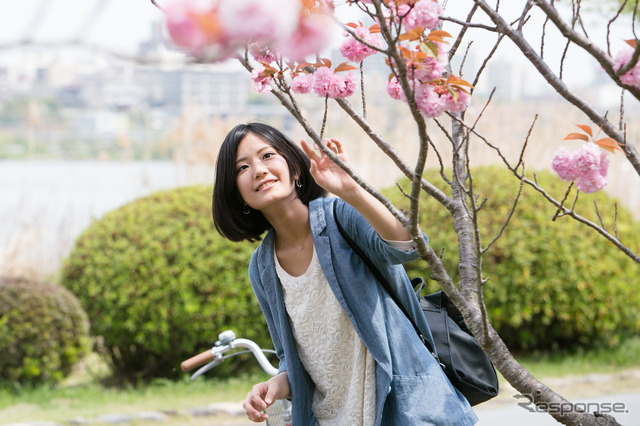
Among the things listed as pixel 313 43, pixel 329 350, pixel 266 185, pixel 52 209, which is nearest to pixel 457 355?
pixel 329 350

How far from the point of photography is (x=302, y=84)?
1.44 metres

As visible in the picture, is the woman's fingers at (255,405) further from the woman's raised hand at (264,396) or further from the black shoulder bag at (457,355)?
the black shoulder bag at (457,355)

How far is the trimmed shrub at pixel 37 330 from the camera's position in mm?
4406

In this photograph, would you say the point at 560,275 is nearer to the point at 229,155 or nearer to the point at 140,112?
the point at 229,155

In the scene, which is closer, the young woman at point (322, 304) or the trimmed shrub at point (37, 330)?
the young woman at point (322, 304)

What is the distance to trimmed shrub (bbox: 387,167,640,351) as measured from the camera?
4547 mm

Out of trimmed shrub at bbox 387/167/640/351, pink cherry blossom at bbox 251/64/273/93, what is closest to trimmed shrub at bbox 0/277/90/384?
trimmed shrub at bbox 387/167/640/351

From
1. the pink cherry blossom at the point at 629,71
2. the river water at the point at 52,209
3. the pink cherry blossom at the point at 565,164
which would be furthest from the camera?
the river water at the point at 52,209

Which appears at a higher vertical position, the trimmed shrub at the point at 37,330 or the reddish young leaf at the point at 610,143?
the reddish young leaf at the point at 610,143

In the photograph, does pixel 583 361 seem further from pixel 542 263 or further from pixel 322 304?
pixel 322 304

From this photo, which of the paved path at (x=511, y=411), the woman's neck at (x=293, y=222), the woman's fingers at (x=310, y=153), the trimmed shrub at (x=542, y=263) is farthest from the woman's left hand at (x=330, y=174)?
the trimmed shrub at (x=542, y=263)

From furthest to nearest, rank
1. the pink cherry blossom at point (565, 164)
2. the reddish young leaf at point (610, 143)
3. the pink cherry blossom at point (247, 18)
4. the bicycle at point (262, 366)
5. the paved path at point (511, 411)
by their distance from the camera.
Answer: the paved path at point (511, 411), the bicycle at point (262, 366), the pink cherry blossom at point (565, 164), the reddish young leaf at point (610, 143), the pink cherry blossom at point (247, 18)

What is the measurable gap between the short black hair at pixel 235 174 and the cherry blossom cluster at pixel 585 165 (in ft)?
1.94

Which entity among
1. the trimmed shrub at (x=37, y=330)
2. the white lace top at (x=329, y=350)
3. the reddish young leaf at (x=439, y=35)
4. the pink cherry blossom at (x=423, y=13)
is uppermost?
the pink cherry blossom at (x=423, y=13)
